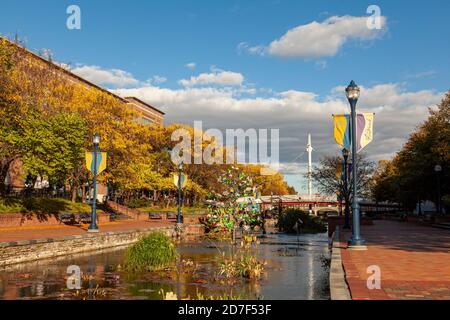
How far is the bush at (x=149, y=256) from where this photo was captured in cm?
1499

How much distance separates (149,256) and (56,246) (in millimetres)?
6484

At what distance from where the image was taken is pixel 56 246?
19.5 m

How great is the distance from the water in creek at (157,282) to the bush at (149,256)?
1.54 feet

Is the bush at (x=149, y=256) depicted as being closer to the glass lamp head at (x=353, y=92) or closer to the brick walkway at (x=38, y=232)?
the brick walkway at (x=38, y=232)

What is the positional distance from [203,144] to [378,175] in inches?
1335

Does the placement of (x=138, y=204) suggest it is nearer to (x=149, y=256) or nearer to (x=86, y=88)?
(x=86, y=88)

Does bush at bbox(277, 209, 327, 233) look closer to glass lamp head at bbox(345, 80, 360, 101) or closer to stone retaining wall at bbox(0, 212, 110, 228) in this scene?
stone retaining wall at bbox(0, 212, 110, 228)

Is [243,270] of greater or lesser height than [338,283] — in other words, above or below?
below

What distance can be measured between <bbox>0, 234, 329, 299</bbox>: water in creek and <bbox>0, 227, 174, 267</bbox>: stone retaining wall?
0.53 metres

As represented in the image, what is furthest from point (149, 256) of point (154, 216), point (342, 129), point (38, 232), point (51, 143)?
point (154, 216)

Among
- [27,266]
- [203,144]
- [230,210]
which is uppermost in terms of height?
[203,144]
